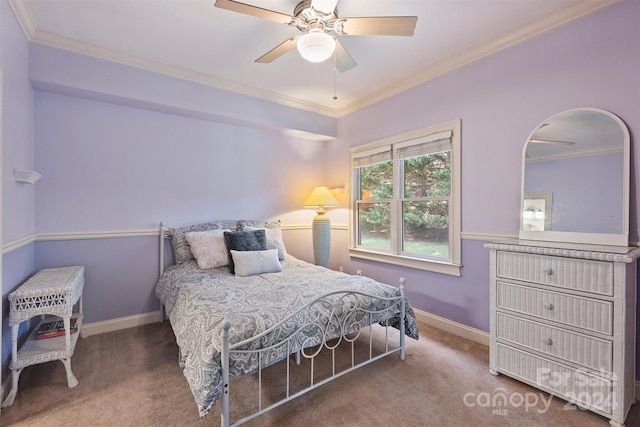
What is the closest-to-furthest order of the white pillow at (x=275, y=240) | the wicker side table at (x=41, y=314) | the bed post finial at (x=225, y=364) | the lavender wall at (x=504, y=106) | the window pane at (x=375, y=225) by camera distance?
the bed post finial at (x=225, y=364) → the wicker side table at (x=41, y=314) → the lavender wall at (x=504, y=106) → the white pillow at (x=275, y=240) → the window pane at (x=375, y=225)

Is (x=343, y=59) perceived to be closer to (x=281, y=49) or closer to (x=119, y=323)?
(x=281, y=49)

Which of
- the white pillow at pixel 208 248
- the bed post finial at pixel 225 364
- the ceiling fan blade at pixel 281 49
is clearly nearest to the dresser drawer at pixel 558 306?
the bed post finial at pixel 225 364

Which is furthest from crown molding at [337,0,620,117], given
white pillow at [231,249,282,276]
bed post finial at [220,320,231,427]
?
bed post finial at [220,320,231,427]

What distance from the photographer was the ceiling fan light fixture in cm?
170

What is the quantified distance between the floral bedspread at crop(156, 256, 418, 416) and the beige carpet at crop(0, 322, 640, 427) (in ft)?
1.03

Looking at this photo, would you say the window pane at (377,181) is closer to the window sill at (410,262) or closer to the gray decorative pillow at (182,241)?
the window sill at (410,262)

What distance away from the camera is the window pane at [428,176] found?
3.01 meters

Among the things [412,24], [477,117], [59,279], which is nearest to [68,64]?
[59,279]

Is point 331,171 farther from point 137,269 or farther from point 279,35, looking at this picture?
point 137,269

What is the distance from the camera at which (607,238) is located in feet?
6.24

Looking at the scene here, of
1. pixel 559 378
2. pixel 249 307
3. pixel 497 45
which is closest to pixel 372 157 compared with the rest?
pixel 497 45

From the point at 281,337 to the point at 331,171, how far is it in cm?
303

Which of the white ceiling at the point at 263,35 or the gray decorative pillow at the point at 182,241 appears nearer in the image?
the white ceiling at the point at 263,35

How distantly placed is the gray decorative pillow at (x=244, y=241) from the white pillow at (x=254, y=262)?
0.42ft
